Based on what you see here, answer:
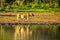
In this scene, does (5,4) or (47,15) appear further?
(5,4)

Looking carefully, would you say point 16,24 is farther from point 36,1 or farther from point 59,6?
point 36,1

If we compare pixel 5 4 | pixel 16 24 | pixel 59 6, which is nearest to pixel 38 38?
pixel 16 24

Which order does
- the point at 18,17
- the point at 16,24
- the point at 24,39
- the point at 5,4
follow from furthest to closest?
1. the point at 5,4
2. the point at 18,17
3. the point at 16,24
4. the point at 24,39

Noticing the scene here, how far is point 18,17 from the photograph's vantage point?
27281 millimetres

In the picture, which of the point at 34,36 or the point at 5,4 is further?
the point at 5,4

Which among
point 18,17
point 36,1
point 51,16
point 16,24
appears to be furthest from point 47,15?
point 36,1

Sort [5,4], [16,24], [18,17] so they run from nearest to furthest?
[16,24], [18,17], [5,4]

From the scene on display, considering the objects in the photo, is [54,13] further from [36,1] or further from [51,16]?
[36,1]

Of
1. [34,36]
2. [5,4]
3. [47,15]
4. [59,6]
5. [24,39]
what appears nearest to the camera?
[24,39]

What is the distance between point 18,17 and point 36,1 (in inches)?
537

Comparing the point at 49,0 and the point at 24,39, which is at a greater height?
the point at 24,39

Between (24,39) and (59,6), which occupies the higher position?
(24,39)

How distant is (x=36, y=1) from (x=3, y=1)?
4919mm

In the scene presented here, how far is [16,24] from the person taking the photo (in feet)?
78.5
